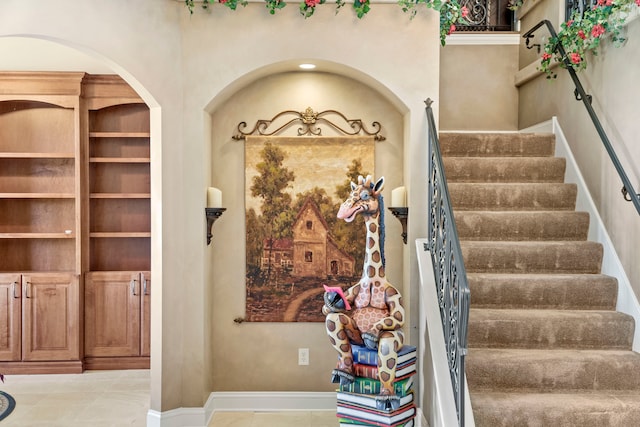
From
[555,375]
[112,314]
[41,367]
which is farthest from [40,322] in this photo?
[555,375]

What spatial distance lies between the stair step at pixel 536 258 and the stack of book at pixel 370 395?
863 millimetres

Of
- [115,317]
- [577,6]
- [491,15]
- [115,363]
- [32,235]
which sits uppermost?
[491,15]

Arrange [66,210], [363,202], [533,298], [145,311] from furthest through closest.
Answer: [66,210], [145,311], [533,298], [363,202]

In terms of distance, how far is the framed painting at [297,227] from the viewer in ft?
12.8

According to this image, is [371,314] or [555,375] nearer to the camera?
[555,375]

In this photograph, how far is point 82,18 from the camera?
3035mm

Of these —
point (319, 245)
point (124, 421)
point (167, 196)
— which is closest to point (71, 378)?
point (124, 421)

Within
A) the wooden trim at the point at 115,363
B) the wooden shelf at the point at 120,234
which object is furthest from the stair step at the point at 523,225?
the wooden trim at the point at 115,363

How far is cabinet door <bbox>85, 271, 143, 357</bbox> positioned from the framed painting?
1401mm

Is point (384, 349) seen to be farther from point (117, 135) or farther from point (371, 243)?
point (117, 135)

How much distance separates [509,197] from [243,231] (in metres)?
1.89

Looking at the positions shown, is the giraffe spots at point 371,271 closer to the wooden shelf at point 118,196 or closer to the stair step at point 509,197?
the stair step at point 509,197

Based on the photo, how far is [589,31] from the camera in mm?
3605

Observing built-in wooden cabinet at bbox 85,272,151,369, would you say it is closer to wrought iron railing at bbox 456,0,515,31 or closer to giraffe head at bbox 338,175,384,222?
giraffe head at bbox 338,175,384,222
